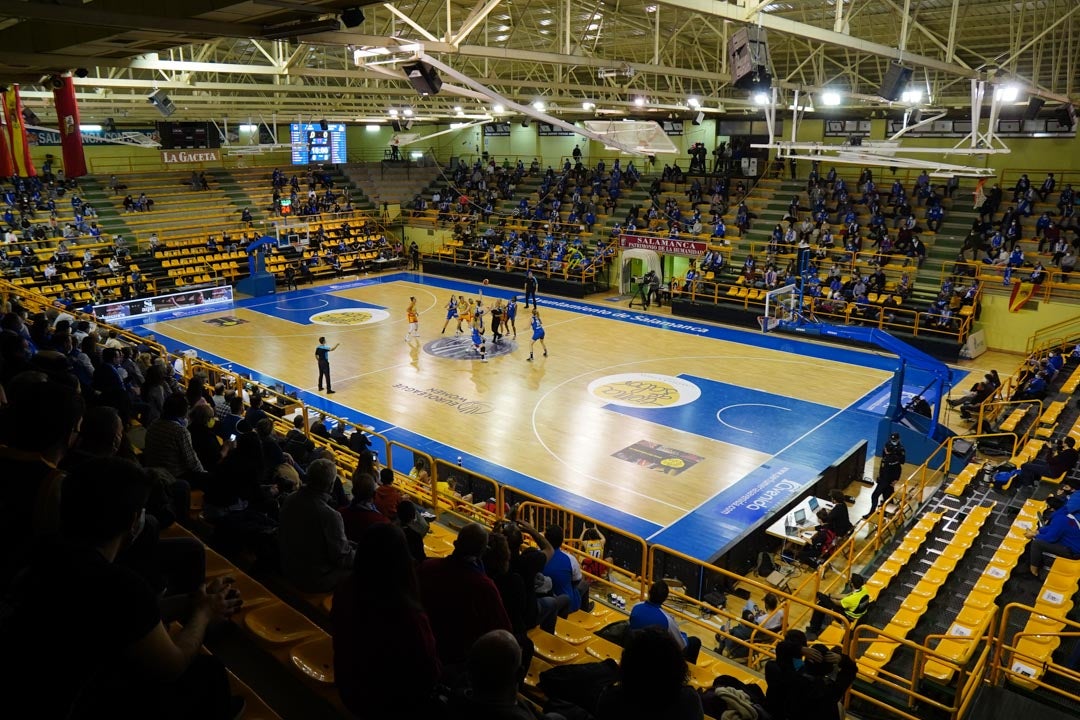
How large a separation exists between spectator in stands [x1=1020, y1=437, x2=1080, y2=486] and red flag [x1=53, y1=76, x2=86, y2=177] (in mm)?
13968

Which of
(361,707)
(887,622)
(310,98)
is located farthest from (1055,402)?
(310,98)

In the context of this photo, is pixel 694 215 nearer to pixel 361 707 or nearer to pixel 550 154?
pixel 550 154

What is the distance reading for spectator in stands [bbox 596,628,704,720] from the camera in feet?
9.47

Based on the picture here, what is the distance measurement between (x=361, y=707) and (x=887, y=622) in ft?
24.3

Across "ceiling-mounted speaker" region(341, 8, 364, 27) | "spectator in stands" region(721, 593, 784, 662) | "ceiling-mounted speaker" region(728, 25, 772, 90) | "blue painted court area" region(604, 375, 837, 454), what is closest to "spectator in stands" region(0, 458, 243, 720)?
"ceiling-mounted speaker" region(341, 8, 364, 27)

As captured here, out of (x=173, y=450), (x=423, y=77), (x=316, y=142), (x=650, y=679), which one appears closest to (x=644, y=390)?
(x=423, y=77)

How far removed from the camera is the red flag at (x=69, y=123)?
948cm

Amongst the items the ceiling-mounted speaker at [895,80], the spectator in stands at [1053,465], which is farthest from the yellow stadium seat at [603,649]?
the ceiling-mounted speaker at [895,80]

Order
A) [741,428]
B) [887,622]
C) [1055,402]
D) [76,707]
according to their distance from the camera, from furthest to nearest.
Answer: [741,428] → [1055,402] → [887,622] → [76,707]

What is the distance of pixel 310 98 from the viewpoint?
27906mm

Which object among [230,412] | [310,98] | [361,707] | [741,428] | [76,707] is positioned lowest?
[741,428]

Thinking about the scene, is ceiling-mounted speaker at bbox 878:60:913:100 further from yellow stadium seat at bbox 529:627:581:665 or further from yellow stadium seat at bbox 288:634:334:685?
yellow stadium seat at bbox 288:634:334:685

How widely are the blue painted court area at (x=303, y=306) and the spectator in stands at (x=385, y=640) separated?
25013 mm

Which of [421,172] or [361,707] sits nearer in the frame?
[361,707]
